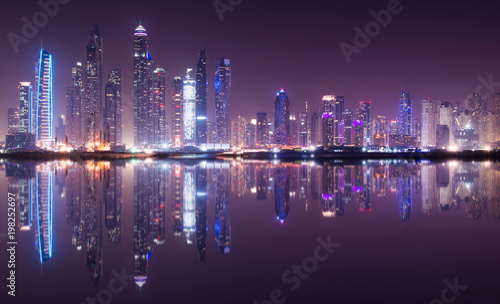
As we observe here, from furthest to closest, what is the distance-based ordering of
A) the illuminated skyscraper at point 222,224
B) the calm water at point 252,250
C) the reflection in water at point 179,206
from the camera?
the reflection in water at point 179,206
the illuminated skyscraper at point 222,224
the calm water at point 252,250

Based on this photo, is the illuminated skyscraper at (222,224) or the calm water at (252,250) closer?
the calm water at (252,250)

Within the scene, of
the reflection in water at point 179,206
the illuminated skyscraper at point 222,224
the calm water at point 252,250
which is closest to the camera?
the calm water at point 252,250

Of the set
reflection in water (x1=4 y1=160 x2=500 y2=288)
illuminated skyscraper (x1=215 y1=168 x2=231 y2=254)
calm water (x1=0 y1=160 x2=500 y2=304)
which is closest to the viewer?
calm water (x1=0 y1=160 x2=500 y2=304)

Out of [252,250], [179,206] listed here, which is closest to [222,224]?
[252,250]

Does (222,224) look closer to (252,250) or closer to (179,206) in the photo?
(252,250)

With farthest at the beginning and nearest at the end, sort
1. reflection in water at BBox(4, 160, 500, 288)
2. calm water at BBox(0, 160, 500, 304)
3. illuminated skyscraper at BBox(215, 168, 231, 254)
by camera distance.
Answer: reflection in water at BBox(4, 160, 500, 288) → illuminated skyscraper at BBox(215, 168, 231, 254) → calm water at BBox(0, 160, 500, 304)

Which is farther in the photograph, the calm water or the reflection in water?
the reflection in water

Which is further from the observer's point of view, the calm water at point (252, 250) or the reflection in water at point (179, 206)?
the reflection in water at point (179, 206)

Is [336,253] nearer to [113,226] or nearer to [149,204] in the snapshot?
[113,226]

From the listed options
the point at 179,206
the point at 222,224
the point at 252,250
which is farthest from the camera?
the point at 179,206
